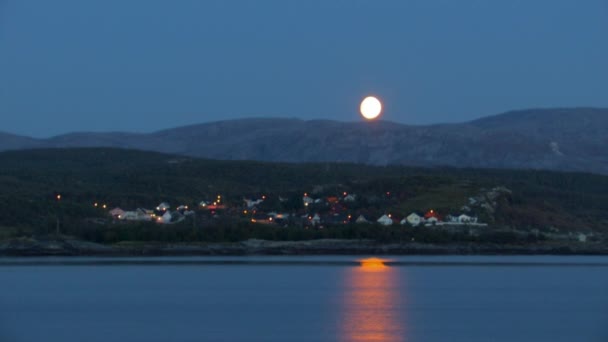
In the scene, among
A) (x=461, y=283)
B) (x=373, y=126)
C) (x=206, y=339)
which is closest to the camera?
(x=206, y=339)

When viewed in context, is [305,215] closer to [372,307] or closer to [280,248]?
[280,248]

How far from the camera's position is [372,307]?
136 ft

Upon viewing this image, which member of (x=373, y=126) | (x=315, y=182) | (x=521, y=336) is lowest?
(x=521, y=336)

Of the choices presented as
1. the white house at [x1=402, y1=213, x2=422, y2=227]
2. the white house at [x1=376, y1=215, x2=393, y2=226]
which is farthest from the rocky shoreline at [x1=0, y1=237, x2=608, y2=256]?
the white house at [x1=376, y1=215, x2=393, y2=226]

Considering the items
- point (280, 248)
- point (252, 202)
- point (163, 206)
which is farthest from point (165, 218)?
point (280, 248)

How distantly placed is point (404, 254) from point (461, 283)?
20.6 metres

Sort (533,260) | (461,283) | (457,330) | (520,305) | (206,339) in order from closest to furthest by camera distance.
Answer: (206,339) < (457,330) < (520,305) < (461,283) < (533,260)

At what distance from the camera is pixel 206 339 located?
32031mm

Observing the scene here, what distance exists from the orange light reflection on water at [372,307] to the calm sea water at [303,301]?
5cm

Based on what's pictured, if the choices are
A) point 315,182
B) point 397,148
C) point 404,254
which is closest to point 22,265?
point 404,254

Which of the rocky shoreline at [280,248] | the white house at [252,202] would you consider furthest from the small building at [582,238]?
the white house at [252,202]

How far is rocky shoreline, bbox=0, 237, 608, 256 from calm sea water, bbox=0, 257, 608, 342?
327 cm

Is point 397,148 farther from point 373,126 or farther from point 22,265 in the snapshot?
point 22,265

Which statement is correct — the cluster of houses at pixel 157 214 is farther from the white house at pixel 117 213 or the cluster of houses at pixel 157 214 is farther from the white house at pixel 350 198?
the white house at pixel 350 198
